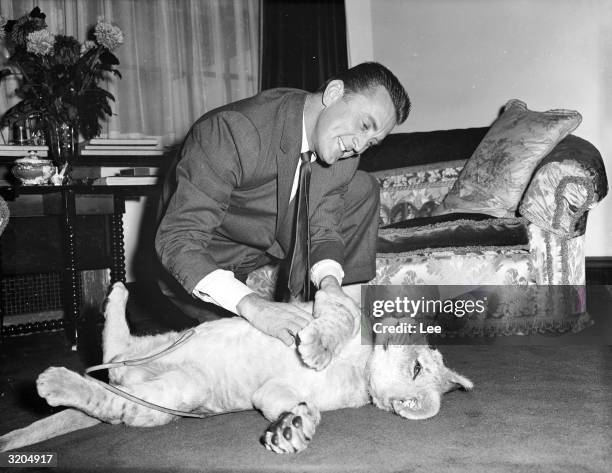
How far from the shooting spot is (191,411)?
3.88 feet

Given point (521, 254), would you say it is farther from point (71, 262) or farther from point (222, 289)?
point (71, 262)

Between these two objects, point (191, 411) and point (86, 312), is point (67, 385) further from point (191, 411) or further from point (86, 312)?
point (86, 312)

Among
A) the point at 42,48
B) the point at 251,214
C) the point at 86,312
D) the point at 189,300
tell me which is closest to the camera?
the point at 251,214

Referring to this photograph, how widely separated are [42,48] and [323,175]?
153cm

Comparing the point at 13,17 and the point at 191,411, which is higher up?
the point at 13,17

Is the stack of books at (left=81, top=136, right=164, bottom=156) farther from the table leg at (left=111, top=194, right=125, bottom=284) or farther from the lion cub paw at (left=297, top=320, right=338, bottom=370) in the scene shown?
the lion cub paw at (left=297, top=320, right=338, bottom=370)

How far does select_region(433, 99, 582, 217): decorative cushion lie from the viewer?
232 cm

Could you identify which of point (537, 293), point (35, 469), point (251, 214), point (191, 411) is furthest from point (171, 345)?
point (537, 293)

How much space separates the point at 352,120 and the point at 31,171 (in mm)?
1536

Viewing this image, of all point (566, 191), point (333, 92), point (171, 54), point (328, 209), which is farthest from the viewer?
point (171, 54)

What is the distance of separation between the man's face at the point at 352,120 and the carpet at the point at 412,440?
0.68 meters

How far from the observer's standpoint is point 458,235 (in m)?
2.13

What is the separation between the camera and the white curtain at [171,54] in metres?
3.11

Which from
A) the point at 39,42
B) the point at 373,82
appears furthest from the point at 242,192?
the point at 39,42
